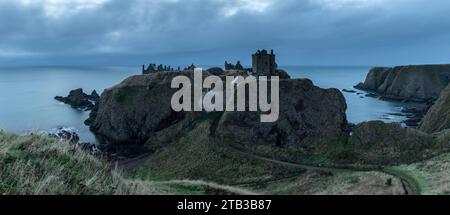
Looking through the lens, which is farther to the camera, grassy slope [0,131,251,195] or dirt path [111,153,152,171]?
dirt path [111,153,152,171]

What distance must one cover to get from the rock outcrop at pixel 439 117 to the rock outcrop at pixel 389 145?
109 ft

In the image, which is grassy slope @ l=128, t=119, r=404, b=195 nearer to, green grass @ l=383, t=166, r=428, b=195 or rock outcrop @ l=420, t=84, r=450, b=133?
green grass @ l=383, t=166, r=428, b=195

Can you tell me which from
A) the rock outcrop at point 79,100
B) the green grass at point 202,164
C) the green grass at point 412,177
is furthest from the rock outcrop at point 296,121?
the rock outcrop at point 79,100

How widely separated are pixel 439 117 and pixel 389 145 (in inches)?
1769

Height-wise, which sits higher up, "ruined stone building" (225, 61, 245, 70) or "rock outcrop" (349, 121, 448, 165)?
"ruined stone building" (225, 61, 245, 70)

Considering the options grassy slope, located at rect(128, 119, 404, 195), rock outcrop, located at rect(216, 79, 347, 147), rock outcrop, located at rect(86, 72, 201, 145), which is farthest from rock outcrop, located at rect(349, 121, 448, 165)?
rock outcrop, located at rect(86, 72, 201, 145)

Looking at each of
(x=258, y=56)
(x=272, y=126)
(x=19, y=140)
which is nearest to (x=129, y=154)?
(x=272, y=126)

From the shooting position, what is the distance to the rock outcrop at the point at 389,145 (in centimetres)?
5208

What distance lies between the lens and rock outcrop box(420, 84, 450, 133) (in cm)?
8831

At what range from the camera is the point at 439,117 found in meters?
93.1

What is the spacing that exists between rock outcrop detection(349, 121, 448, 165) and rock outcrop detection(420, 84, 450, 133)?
3309 centimetres

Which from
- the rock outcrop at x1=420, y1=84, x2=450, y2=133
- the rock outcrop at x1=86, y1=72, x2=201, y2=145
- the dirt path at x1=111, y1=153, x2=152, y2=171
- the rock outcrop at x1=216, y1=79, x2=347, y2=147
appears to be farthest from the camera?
the rock outcrop at x1=86, y1=72, x2=201, y2=145

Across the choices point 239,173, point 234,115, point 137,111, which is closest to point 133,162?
point 234,115

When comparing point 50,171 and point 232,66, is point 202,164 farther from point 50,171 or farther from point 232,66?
point 232,66
